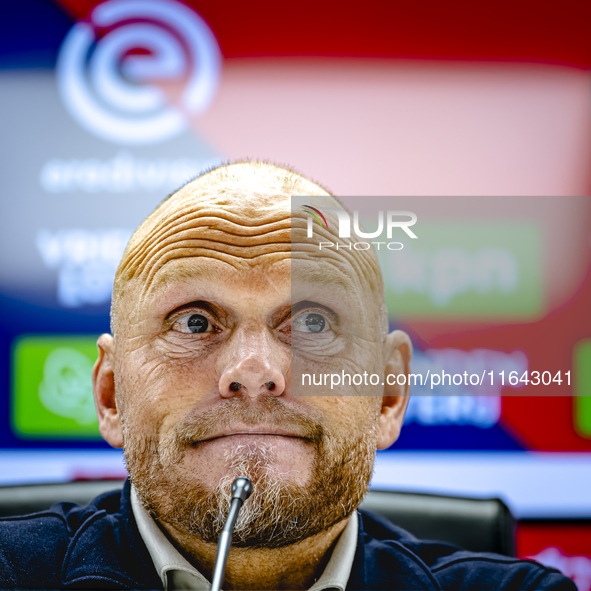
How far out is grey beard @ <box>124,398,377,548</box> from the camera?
2.81ft

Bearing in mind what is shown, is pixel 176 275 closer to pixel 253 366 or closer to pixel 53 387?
pixel 253 366

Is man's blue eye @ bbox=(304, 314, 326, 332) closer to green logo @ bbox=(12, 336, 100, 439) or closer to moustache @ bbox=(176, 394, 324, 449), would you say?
moustache @ bbox=(176, 394, 324, 449)

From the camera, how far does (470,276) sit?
1825 mm

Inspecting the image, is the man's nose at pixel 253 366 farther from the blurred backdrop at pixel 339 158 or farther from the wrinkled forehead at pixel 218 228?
the blurred backdrop at pixel 339 158

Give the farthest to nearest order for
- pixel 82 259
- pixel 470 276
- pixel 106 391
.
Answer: pixel 82 259 → pixel 470 276 → pixel 106 391

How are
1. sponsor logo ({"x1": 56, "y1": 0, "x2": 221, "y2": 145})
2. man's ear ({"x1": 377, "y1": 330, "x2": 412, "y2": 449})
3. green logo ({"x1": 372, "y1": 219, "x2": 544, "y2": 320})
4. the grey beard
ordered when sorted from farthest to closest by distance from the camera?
sponsor logo ({"x1": 56, "y1": 0, "x2": 221, "y2": 145}) → green logo ({"x1": 372, "y1": 219, "x2": 544, "y2": 320}) → man's ear ({"x1": 377, "y1": 330, "x2": 412, "y2": 449}) → the grey beard

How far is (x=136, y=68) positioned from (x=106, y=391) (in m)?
1.25

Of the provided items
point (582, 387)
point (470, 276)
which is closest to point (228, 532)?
point (470, 276)

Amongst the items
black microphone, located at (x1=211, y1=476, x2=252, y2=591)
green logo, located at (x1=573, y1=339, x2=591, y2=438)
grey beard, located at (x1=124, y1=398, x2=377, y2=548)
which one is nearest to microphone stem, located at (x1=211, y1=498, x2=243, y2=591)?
black microphone, located at (x1=211, y1=476, x2=252, y2=591)

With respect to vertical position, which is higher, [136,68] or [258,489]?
[136,68]

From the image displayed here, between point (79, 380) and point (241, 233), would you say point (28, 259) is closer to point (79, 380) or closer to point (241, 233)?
point (79, 380)

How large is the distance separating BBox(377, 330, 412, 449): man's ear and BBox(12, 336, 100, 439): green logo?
1137 millimetres

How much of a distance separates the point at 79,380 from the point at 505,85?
1.65 m

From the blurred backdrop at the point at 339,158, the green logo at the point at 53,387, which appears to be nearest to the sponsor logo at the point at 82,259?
the blurred backdrop at the point at 339,158
